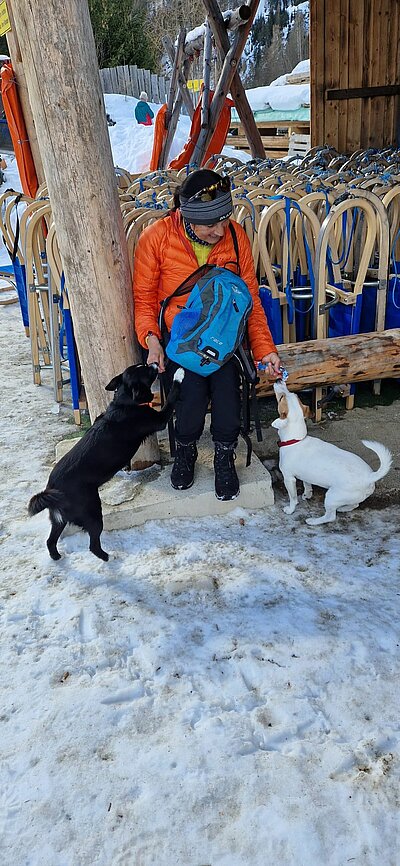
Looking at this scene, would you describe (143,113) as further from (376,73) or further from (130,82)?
(376,73)

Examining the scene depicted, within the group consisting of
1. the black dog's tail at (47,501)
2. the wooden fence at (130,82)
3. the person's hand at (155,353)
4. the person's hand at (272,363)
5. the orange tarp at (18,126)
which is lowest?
the black dog's tail at (47,501)

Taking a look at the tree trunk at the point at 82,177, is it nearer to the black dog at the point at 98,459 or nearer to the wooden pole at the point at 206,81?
the black dog at the point at 98,459

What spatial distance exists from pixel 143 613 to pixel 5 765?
73 cm

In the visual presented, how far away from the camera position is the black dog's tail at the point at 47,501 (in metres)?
2.51

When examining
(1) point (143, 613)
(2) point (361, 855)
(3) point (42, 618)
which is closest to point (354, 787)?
(2) point (361, 855)

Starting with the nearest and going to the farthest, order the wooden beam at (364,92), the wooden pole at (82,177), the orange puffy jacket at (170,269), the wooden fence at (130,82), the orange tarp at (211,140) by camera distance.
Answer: the wooden pole at (82,177), the orange puffy jacket at (170,269), the orange tarp at (211,140), the wooden beam at (364,92), the wooden fence at (130,82)

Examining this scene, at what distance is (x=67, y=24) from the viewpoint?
2.41 m

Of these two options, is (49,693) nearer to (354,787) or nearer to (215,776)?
(215,776)

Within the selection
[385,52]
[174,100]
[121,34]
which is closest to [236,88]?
[174,100]

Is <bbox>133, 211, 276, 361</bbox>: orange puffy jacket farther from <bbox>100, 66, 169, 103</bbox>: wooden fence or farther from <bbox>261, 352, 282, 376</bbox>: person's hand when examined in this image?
<bbox>100, 66, 169, 103</bbox>: wooden fence

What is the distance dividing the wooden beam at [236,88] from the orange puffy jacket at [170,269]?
594cm

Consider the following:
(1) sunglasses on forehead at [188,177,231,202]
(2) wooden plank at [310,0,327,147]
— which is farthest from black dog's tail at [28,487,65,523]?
(2) wooden plank at [310,0,327,147]

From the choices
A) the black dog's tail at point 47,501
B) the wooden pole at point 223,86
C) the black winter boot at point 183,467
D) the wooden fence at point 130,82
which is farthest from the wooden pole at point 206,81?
the wooden fence at point 130,82

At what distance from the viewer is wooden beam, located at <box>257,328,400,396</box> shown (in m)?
3.52
